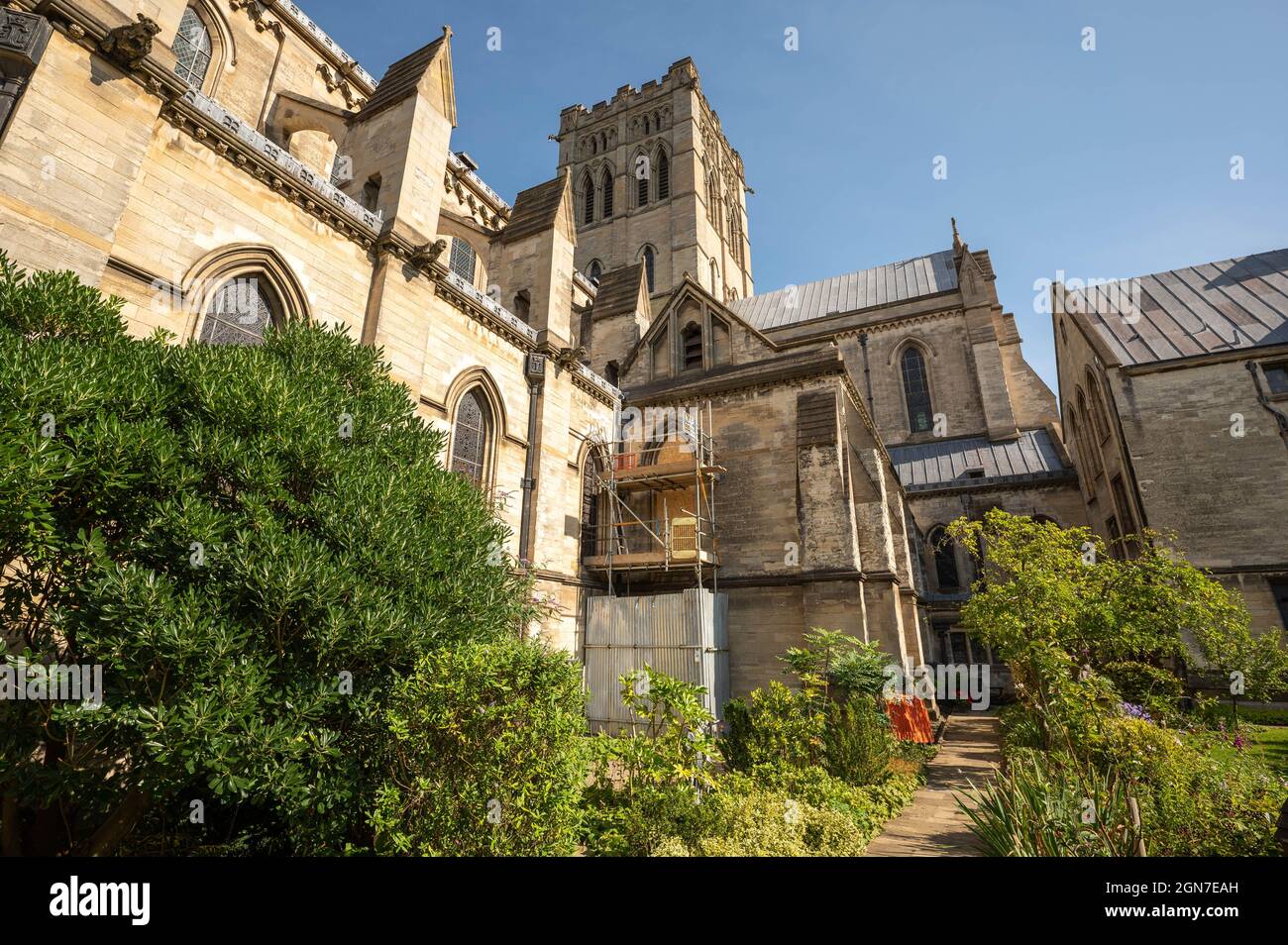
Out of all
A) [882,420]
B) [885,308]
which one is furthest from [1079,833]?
[885,308]

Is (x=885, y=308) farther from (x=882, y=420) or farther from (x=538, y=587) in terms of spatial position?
(x=538, y=587)

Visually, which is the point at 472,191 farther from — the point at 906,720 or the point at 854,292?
the point at 854,292

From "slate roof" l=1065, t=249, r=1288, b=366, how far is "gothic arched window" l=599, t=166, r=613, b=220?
31805mm

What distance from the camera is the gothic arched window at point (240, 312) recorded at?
8938 mm

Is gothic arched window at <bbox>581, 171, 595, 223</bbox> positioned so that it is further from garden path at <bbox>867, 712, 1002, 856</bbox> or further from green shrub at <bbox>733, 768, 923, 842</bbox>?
green shrub at <bbox>733, 768, 923, 842</bbox>

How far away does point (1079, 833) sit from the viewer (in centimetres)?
474

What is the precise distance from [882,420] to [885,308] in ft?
23.7

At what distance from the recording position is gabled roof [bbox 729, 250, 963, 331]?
3481cm

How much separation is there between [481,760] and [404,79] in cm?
1508

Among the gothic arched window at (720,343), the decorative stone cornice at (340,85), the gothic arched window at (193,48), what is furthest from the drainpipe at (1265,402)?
the gothic arched window at (193,48)

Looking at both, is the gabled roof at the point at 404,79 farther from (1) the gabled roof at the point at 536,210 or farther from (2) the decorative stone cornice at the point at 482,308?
(2) the decorative stone cornice at the point at 482,308

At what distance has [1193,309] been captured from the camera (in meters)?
20.0

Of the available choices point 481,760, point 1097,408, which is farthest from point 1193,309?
point 481,760

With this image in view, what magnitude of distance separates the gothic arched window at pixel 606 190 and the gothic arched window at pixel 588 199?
2.38 ft
